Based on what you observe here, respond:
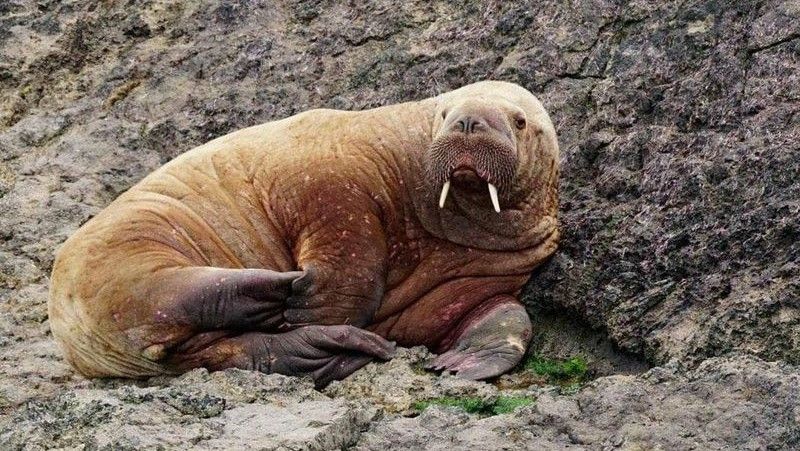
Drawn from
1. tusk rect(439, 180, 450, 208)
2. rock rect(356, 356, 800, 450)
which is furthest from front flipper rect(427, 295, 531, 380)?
rock rect(356, 356, 800, 450)

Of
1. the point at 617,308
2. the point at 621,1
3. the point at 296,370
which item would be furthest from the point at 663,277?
the point at 621,1

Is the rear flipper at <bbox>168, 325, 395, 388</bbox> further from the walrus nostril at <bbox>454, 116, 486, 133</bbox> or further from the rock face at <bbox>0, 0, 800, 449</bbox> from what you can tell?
the walrus nostril at <bbox>454, 116, 486, 133</bbox>

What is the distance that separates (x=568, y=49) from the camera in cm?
952

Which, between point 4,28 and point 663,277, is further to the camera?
point 4,28

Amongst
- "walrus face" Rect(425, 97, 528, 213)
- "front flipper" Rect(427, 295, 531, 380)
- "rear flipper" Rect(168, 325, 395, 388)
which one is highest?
"walrus face" Rect(425, 97, 528, 213)

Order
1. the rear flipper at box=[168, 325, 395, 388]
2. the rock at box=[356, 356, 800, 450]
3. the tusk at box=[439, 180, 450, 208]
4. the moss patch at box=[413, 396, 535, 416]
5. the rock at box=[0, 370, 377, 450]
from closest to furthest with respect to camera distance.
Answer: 1. the rock at box=[356, 356, 800, 450]
2. the rock at box=[0, 370, 377, 450]
3. the moss patch at box=[413, 396, 535, 416]
4. the rear flipper at box=[168, 325, 395, 388]
5. the tusk at box=[439, 180, 450, 208]

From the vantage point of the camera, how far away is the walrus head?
309 inches

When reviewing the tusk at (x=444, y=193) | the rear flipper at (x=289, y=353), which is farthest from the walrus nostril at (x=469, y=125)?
the rear flipper at (x=289, y=353)

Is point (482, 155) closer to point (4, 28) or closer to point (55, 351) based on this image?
point (55, 351)

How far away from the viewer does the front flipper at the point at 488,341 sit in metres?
7.57

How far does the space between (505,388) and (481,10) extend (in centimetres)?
353

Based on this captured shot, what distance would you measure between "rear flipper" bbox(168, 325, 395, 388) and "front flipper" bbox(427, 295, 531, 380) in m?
0.40

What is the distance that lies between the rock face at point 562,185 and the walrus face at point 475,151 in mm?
655

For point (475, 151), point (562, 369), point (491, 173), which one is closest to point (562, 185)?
point (491, 173)
